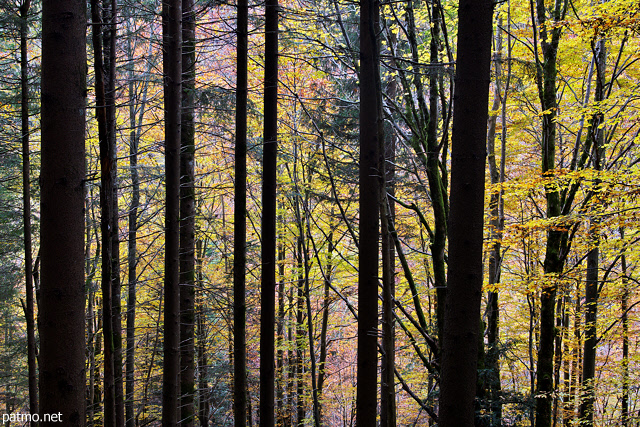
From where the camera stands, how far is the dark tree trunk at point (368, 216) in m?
4.45

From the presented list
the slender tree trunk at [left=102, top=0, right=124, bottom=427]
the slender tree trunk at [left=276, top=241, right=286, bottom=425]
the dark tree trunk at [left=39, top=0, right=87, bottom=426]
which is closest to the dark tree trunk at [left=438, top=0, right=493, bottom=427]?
the dark tree trunk at [left=39, top=0, right=87, bottom=426]

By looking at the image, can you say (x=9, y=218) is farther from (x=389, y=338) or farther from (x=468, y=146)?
(x=468, y=146)

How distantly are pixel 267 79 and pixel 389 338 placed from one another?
12.6ft

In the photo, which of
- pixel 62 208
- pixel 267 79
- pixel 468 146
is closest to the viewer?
pixel 62 208

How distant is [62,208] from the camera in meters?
3.00

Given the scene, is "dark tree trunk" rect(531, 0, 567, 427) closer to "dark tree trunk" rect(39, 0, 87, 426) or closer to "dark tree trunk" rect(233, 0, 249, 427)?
"dark tree trunk" rect(233, 0, 249, 427)

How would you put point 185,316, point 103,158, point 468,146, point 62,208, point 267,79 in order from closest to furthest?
point 62,208
point 468,146
point 103,158
point 267,79
point 185,316

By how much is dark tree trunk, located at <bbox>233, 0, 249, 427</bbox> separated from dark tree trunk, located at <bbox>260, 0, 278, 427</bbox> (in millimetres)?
275

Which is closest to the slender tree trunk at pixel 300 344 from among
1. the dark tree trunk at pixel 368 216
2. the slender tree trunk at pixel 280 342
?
the slender tree trunk at pixel 280 342

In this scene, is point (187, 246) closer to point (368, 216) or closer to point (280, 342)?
point (368, 216)

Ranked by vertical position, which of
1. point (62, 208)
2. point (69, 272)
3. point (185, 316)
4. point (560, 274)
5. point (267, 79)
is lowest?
point (185, 316)

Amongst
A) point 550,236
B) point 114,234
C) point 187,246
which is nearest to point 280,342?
point 187,246

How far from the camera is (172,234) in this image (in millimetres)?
5668

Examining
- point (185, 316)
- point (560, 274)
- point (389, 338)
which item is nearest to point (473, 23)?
point (389, 338)
